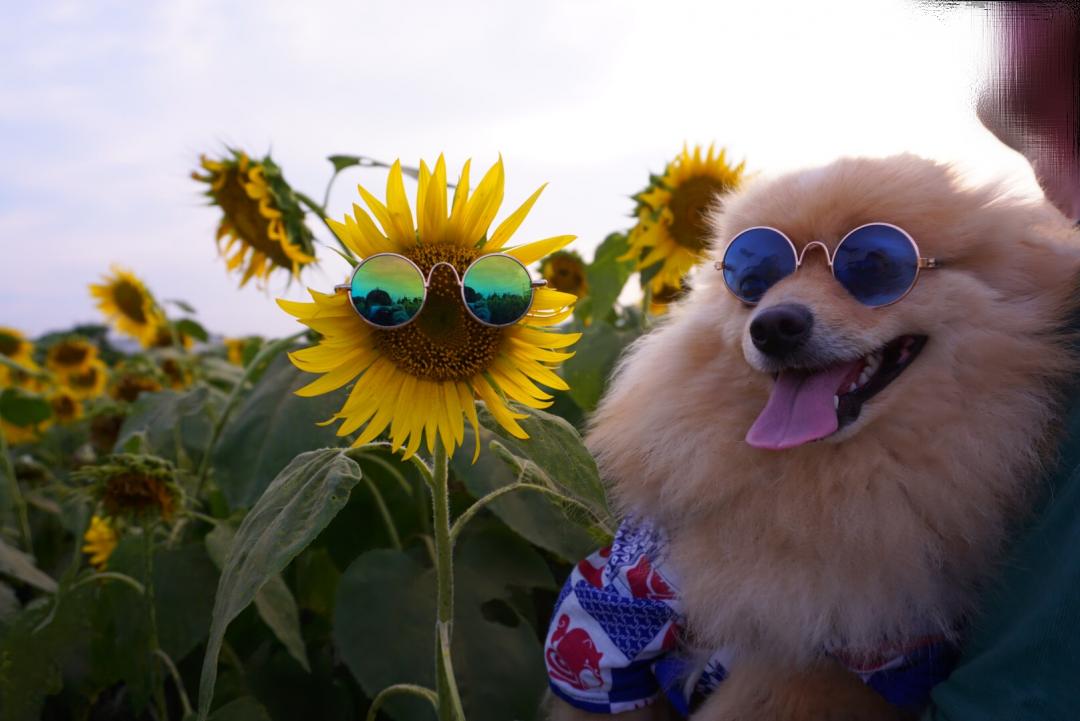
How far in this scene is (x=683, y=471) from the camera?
5.31 feet

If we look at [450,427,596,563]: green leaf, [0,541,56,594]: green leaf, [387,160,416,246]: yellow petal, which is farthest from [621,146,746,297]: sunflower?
[0,541,56,594]: green leaf

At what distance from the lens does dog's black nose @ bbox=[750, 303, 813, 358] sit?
1.44 m

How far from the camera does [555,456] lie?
1577 mm

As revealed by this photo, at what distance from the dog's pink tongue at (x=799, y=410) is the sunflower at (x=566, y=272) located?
2220 mm

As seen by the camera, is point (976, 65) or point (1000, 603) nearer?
point (1000, 603)

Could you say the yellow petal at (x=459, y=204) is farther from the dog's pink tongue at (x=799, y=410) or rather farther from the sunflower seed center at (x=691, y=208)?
the sunflower seed center at (x=691, y=208)

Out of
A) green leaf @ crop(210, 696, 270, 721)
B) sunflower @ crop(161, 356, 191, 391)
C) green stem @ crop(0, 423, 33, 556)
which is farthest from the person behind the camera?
sunflower @ crop(161, 356, 191, 391)

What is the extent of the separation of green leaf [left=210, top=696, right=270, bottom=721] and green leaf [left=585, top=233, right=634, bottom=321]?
179 cm

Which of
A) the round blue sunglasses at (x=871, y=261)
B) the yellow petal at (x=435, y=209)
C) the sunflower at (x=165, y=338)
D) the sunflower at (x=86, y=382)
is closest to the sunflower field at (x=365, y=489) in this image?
the yellow petal at (x=435, y=209)

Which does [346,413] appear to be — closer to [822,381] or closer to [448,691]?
[448,691]

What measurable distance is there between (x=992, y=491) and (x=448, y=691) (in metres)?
0.91

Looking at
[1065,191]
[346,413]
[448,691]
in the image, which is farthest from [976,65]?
[448,691]

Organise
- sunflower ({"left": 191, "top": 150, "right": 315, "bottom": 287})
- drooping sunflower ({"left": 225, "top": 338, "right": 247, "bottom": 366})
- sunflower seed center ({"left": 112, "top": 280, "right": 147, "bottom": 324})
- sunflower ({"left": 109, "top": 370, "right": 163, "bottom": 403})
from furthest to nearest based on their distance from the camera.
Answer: drooping sunflower ({"left": 225, "top": 338, "right": 247, "bottom": 366})
sunflower seed center ({"left": 112, "top": 280, "right": 147, "bottom": 324})
sunflower ({"left": 109, "top": 370, "right": 163, "bottom": 403})
sunflower ({"left": 191, "top": 150, "right": 315, "bottom": 287})

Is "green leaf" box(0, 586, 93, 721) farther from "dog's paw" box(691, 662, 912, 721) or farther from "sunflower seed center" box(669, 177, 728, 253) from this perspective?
"sunflower seed center" box(669, 177, 728, 253)
